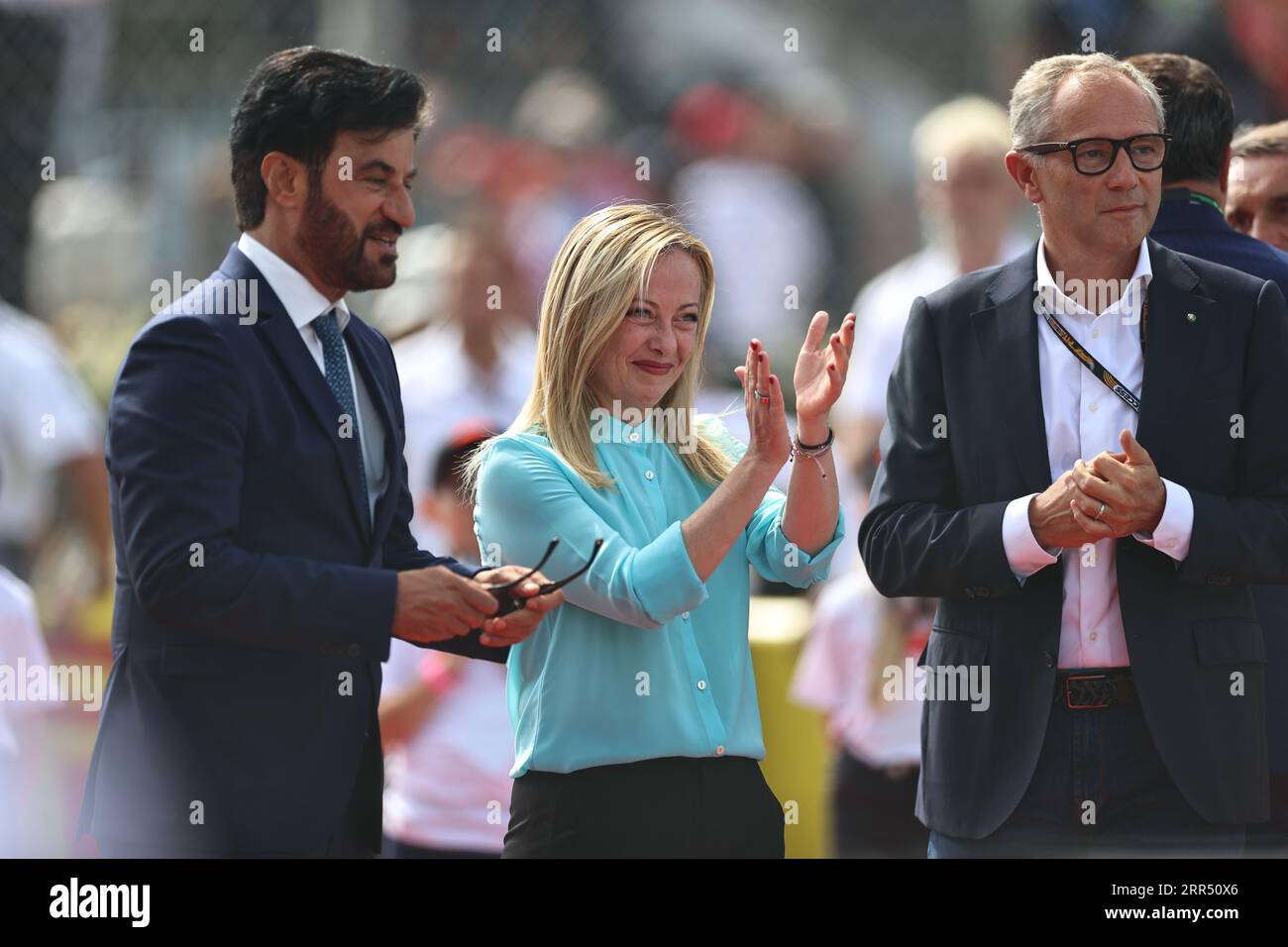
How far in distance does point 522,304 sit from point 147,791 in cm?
367

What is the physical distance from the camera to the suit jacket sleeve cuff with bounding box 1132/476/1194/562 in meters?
3.00

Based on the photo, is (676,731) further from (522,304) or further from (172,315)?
(522,304)

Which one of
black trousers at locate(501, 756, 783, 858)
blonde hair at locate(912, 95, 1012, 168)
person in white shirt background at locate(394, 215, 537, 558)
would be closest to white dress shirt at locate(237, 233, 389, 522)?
black trousers at locate(501, 756, 783, 858)

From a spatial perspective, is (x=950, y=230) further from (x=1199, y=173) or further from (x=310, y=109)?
(x=310, y=109)

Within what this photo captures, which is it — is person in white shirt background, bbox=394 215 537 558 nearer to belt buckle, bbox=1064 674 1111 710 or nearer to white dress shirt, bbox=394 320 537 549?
white dress shirt, bbox=394 320 537 549

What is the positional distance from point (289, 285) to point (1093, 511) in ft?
4.43

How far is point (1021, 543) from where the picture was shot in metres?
3.06

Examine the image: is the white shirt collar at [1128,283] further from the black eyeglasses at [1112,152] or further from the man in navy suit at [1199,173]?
the man in navy suit at [1199,173]

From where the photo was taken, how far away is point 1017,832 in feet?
10.3

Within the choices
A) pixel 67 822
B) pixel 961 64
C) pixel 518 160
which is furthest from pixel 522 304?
pixel 961 64

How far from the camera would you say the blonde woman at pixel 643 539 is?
306 centimetres

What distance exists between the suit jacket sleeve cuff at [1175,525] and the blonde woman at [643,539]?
20.9 inches

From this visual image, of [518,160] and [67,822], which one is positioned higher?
[518,160]

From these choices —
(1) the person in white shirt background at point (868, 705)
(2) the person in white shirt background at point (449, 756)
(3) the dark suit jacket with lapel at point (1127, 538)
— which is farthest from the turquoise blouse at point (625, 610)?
(1) the person in white shirt background at point (868, 705)
